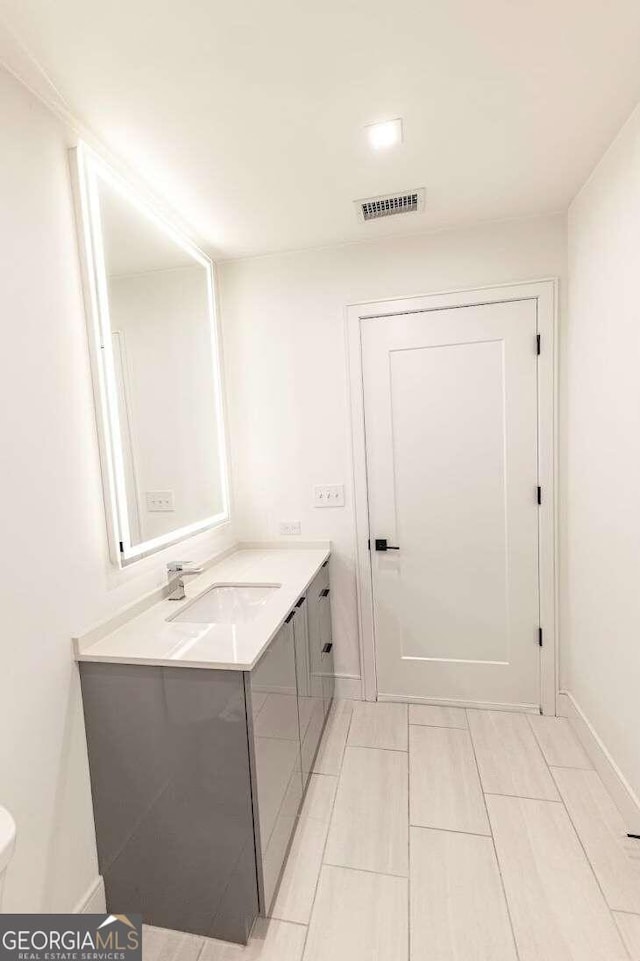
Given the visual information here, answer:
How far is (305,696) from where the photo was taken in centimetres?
189

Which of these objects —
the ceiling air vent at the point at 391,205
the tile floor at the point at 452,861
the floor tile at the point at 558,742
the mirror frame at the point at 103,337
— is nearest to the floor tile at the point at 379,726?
the tile floor at the point at 452,861

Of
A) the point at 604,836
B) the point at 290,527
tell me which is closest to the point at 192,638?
the point at 290,527

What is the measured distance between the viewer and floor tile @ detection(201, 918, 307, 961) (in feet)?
4.24

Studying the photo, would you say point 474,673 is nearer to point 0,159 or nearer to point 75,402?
point 75,402

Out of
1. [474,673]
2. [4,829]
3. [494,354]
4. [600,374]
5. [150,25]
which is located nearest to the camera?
[4,829]

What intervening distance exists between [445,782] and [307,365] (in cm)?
→ 214

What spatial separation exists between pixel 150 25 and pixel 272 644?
1754mm

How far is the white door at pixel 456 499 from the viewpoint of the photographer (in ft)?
7.45

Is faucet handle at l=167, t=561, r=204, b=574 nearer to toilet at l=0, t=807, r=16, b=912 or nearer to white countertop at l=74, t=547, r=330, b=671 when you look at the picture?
white countertop at l=74, t=547, r=330, b=671

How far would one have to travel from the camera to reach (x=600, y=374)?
183cm

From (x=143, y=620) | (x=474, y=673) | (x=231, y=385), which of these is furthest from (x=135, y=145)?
(x=474, y=673)

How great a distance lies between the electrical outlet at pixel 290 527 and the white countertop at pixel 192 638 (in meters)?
0.53

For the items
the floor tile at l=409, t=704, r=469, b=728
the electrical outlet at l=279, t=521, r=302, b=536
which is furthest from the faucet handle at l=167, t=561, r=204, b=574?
the floor tile at l=409, t=704, r=469, b=728

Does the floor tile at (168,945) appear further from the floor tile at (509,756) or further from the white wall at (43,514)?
the floor tile at (509,756)
